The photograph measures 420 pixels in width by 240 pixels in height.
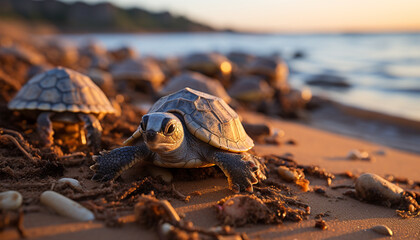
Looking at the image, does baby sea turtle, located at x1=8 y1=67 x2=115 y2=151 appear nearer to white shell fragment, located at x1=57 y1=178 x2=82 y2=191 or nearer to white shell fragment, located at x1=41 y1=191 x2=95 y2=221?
white shell fragment, located at x1=57 y1=178 x2=82 y2=191

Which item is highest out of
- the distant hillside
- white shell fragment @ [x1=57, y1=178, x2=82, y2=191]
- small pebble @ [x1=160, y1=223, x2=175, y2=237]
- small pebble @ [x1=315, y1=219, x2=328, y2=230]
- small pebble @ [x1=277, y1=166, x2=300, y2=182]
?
the distant hillside

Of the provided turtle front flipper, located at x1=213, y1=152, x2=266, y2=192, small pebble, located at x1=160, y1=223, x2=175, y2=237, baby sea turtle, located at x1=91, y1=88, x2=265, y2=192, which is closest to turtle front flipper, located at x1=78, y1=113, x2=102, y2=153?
baby sea turtle, located at x1=91, y1=88, x2=265, y2=192

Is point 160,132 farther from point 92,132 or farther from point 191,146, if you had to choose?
point 92,132

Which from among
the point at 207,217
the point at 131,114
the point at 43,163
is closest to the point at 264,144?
the point at 131,114

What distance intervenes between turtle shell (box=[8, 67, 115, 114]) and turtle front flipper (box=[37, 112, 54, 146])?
10cm

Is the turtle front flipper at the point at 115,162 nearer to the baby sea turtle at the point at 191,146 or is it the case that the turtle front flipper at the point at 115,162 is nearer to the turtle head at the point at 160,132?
the baby sea turtle at the point at 191,146

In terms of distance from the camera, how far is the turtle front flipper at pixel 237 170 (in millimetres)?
2834

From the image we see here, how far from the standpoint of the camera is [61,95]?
13.0 feet

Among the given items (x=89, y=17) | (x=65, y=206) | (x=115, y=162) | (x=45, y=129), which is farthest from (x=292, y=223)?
(x=89, y=17)

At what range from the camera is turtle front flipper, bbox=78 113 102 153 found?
3.75 m

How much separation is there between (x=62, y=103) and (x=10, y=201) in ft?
6.34

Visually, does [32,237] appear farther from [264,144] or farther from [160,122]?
[264,144]

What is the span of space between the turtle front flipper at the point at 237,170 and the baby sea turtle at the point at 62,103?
1685mm

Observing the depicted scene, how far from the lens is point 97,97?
4223mm
